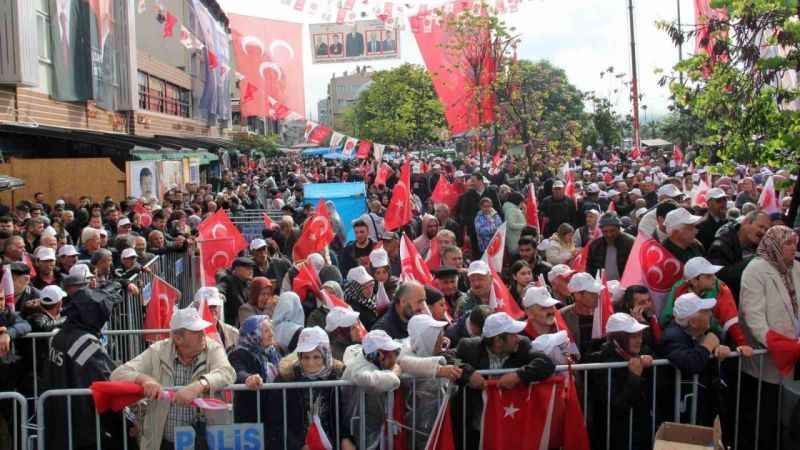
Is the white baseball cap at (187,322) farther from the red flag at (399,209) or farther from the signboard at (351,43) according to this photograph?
the signboard at (351,43)

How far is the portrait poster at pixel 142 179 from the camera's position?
19.2 metres

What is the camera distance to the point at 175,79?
48938 mm

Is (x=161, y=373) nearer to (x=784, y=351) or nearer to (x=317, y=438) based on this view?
(x=317, y=438)

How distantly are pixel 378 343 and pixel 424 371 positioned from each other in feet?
1.12

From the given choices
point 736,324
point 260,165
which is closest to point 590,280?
point 736,324

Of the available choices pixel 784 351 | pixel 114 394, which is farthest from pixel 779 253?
pixel 114 394

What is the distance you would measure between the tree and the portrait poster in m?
27.4

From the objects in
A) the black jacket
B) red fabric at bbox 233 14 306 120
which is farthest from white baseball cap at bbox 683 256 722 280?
red fabric at bbox 233 14 306 120

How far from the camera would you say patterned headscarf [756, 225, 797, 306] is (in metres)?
Answer: 6.32

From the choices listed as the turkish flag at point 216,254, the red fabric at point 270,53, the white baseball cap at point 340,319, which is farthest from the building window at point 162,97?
the white baseball cap at point 340,319

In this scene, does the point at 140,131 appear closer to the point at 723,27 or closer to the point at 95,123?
the point at 95,123

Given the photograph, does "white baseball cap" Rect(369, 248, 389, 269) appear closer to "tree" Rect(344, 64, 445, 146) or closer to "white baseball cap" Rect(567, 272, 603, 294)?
"white baseball cap" Rect(567, 272, 603, 294)

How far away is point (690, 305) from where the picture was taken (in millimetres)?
6078

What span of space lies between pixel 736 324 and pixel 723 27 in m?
4.56
